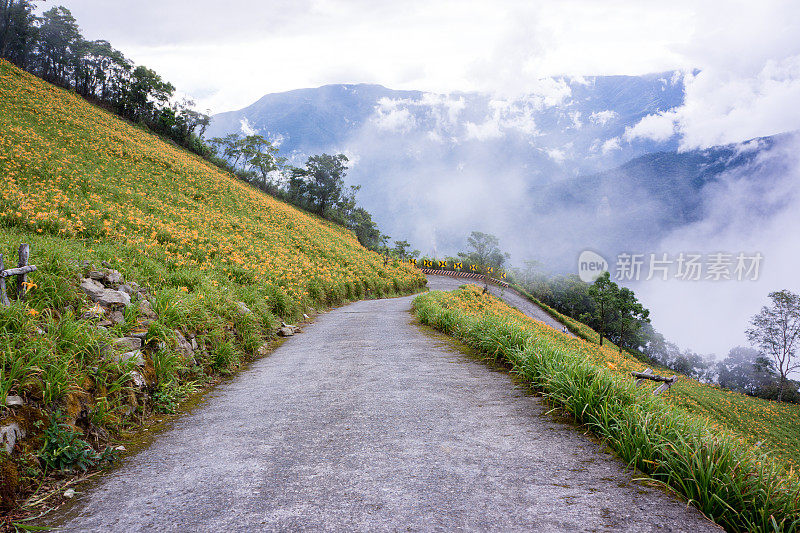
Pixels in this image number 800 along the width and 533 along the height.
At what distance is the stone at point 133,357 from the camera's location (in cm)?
402

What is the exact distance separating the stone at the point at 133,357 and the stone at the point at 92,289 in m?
1.35

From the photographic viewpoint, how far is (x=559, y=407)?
3.90 metres

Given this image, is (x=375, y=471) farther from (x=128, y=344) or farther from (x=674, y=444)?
(x=128, y=344)

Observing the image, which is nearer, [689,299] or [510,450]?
[510,450]

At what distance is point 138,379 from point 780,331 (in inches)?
2775

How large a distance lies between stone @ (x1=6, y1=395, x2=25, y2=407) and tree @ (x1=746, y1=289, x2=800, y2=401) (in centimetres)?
6708

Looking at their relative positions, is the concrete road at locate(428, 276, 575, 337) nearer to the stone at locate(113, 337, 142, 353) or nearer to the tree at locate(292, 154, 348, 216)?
the tree at locate(292, 154, 348, 216)

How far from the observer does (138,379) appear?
13.7 feet

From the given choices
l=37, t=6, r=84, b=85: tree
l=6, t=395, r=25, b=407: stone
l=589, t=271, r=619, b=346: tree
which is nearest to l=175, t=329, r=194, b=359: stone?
l=6, t=395, r=25, b=407: stone

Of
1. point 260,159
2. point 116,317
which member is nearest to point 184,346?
point 116,317

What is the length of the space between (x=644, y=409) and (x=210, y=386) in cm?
536

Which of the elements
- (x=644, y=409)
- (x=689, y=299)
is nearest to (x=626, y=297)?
(x=644, y=409)

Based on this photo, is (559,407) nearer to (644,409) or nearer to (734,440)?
(644,409)

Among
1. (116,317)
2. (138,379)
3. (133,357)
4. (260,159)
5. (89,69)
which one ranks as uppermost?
(89,69)
